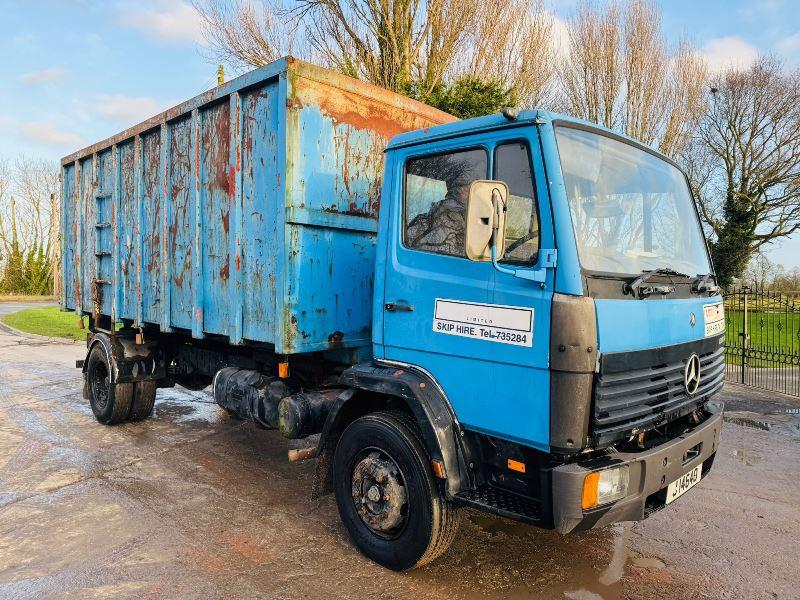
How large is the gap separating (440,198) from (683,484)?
2.13 m

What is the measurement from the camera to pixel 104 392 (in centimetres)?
659

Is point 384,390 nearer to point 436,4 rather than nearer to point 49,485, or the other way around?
point 49,485

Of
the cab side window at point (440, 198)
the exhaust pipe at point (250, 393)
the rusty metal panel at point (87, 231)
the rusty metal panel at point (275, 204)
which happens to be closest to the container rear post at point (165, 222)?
the rusty metal panel at point (275, 204)

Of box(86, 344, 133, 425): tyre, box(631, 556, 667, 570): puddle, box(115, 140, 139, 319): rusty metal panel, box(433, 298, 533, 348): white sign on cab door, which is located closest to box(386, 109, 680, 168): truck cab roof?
box(433, 298, 533, 348): white sign on cab door

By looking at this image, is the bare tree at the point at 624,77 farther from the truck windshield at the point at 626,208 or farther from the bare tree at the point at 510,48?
the truck windshield at the point at 626,208

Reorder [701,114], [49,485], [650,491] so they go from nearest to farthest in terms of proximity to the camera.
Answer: [650,491], [49,485], [701,114]

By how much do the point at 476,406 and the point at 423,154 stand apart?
1.50 meters

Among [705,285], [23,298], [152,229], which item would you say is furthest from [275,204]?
[23,298]

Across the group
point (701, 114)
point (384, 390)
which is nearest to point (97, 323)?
point (384, 390)

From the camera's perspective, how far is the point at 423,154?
3389mm

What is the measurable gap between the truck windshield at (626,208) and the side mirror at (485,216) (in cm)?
35

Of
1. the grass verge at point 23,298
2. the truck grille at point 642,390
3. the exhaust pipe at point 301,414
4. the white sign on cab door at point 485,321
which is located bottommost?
the grass verge at point 23,298

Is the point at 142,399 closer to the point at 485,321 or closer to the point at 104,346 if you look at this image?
the point at 104,346

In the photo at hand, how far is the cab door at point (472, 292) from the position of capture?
2799 mm
